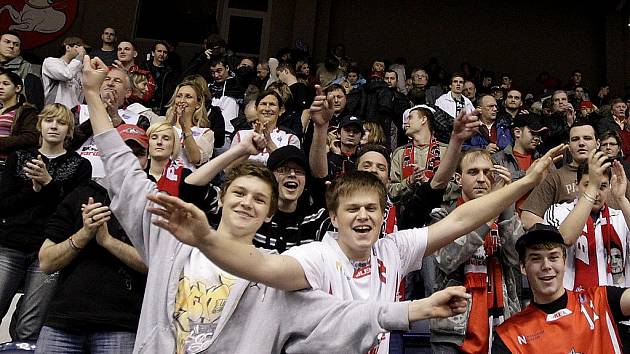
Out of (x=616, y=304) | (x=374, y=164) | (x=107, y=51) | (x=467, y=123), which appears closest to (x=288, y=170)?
(x=374, y=164)

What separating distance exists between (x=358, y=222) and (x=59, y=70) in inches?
209

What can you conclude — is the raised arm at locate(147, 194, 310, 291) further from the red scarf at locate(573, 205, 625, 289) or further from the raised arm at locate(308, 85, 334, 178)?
the red scarf at locate(573, 205, 625, 289)

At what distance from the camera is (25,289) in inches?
148

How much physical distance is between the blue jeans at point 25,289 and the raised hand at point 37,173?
424 mm

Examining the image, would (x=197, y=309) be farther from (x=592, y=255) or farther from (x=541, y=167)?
(x=592, y=255)

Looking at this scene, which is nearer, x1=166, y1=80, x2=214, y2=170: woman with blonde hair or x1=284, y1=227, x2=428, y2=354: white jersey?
x1=284, y1=227, x2=428, y2=354: white jersey

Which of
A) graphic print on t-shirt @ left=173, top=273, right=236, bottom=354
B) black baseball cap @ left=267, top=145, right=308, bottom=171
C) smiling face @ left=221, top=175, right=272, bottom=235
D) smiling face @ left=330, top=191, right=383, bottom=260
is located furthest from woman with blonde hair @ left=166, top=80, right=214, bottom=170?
smiling face @ left=330, top=191, right=383, bottom=260

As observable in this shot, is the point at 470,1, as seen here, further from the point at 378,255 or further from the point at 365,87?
the point at 378,255

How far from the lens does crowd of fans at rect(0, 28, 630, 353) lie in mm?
2396

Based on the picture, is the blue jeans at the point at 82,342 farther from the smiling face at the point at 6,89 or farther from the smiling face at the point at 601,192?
the smiling face at the point at 6,89

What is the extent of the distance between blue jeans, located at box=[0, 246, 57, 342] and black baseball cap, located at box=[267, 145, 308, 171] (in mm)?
1417

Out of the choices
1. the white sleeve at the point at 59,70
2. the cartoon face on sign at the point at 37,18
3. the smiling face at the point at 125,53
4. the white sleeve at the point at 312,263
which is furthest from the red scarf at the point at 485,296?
the cartoon face on sign at the point at 37,18

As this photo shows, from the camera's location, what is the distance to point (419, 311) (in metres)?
2.07

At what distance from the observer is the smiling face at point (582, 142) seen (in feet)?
16.0
